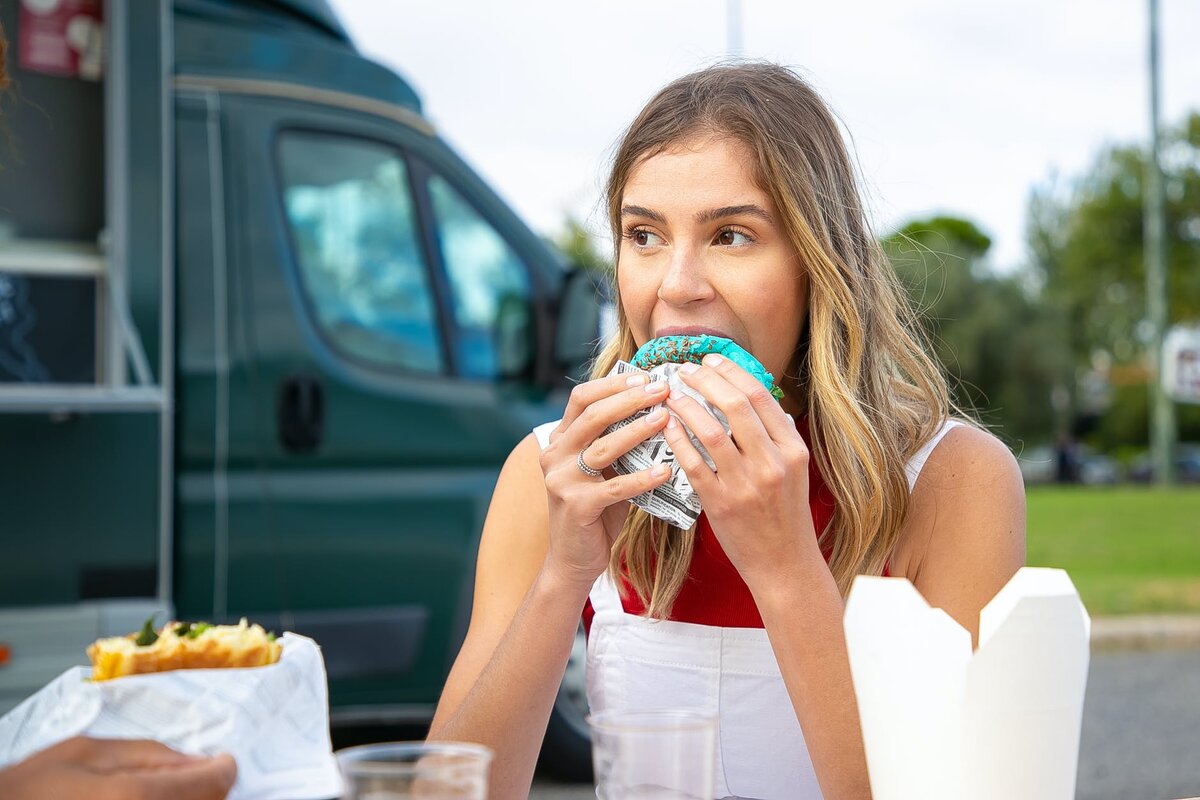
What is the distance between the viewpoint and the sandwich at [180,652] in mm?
1121

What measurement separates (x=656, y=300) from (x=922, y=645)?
0.93 m

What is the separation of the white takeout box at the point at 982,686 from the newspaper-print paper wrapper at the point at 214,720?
0.49m

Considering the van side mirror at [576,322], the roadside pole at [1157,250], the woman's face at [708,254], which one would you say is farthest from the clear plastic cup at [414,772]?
the roadside pole at [1157,250]

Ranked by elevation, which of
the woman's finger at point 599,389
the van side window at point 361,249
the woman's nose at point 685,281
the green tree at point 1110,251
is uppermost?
the green tree at point 1110,251

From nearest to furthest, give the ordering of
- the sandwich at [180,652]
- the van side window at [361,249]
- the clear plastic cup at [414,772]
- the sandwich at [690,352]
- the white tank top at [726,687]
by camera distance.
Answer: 1. the clear plastic cup at [414,772]
2. the sandwich at [180,652]
3. the sandwich at [690,352]
4. the white tank top at [726,687]
5. the van side window at [361,249]

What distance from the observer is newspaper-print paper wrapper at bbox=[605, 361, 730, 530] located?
4.89 ft

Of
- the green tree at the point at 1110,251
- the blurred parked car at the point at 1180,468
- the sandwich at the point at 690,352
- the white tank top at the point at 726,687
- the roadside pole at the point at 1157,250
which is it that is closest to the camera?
the sandwich at the point at 690,352

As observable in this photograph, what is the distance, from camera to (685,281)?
5.82 feet

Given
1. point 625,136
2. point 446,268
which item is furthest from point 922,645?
point 446,268

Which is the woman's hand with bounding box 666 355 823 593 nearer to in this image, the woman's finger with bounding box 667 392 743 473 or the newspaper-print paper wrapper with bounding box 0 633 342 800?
the woman's finger with bounding box 667 392 743 473

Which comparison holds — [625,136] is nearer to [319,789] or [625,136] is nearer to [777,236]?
[777,236]

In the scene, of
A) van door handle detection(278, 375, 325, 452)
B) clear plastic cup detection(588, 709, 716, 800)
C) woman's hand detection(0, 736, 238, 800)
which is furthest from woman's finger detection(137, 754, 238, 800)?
van door handle detection(278, 375, 325, 452)

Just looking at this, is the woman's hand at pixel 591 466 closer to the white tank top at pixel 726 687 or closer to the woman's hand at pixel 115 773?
the white tank top at pixel 726 687

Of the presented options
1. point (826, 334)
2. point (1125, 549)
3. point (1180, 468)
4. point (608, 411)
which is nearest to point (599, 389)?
point (608, 411)
